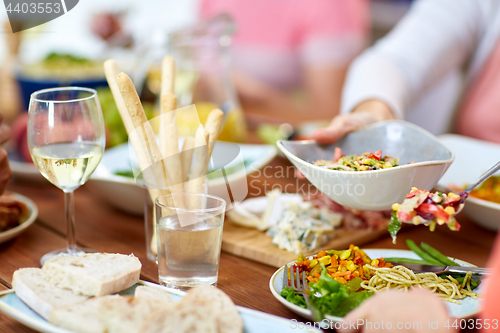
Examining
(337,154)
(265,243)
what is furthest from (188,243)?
(337,154)

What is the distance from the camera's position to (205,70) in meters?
1.40

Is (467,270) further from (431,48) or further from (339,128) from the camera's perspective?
(431,48)

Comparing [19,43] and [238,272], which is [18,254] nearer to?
[238,272]

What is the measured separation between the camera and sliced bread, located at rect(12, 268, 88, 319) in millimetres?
617

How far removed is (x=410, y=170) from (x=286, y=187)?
56 centimetres

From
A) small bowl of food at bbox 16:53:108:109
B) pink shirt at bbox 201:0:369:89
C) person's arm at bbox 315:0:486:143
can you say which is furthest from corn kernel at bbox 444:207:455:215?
pink shirt at bbox 201:0:369:89

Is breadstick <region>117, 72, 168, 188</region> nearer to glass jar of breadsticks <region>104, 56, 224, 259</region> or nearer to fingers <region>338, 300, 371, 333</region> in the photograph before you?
glass jar of breadsticks <region>104, 56, 224, 259</region>

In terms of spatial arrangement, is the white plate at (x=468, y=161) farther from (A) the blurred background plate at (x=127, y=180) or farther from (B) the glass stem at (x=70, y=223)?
(B) the glass stem at (x=70, y=223)

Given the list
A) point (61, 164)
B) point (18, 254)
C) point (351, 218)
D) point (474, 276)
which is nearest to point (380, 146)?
point (351, 218)

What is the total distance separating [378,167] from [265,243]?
308mm

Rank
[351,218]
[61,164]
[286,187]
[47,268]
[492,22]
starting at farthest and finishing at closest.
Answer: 1. [492,22]
2. [286,187]
3. [351,218]
4. [61,164]
5. [47,268]

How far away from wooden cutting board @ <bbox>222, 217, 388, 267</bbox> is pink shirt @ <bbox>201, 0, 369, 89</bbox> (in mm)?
1901

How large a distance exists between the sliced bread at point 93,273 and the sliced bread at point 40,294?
1cm

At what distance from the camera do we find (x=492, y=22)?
5.76 ft
